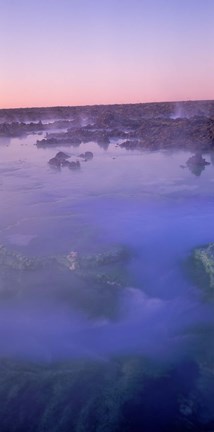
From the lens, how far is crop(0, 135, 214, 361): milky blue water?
19.5ft

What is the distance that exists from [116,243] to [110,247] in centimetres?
30

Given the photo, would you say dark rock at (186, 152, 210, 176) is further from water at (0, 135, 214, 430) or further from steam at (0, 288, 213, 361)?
steam at (0, 288, 213, 361)

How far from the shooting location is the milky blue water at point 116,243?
5949 mm

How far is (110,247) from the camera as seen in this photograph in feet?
28.0

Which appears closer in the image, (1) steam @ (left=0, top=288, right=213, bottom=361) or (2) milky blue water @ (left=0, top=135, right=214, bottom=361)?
(1) steam @ (left=0, top=288, right=213, bottom=361)

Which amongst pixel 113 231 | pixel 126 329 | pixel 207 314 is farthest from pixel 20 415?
pixel 113 231

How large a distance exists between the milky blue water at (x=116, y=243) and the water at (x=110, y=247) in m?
0.02

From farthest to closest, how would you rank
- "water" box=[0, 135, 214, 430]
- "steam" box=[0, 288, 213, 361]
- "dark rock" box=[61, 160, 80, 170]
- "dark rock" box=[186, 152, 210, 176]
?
1. "dark rock" box=[61, 160, 80, 170]
2. "dark rock" box=[186, 152, 210, 176]
3. "water" box=[0, 135, 214, 430]
4. "steam" box=[0, 288, 213, 361]

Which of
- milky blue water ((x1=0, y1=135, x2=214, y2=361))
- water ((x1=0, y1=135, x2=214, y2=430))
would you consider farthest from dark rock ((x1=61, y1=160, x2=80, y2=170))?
water ((x1=0, y1=135, x2=214, y2=430))

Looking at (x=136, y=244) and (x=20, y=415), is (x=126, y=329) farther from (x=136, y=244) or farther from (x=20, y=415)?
(x=136, y=244)

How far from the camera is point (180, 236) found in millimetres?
9266

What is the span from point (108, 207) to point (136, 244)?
3119 millimetres

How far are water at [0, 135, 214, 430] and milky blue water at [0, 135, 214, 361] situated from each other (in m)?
0.02

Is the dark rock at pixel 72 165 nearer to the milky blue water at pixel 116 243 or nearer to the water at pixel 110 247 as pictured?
the milky blue water at pixel 116 243
